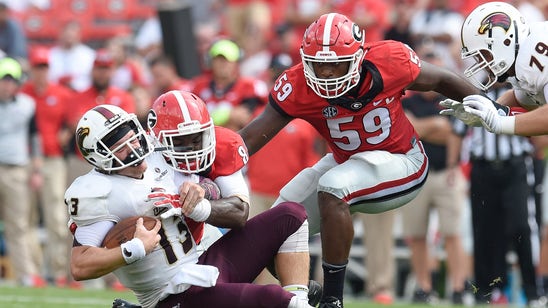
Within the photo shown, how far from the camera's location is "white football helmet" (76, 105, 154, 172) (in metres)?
5.04

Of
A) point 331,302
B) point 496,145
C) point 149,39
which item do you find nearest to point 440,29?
point 496,145

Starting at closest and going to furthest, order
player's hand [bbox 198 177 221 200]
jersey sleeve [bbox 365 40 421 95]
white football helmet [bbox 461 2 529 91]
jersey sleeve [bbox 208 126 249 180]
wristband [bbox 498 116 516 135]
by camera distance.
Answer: player's hand [bbox 198 177 221 200] → jersey sleeve [bbox 208 126 249 180] → wristband [bbox 498 116 516 135] → white football helmet [bbox 461 2 529 91] → jersey sleeve [bbox 365 40 421 95]

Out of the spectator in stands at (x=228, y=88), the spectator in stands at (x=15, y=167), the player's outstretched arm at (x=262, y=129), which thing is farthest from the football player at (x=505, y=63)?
the spectator in stands at (x=15, y=167)

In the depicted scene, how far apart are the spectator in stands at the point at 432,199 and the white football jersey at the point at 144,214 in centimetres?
458

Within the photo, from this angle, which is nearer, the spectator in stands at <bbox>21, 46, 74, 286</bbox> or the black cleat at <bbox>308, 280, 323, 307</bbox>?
the black cleat at <bbox>308, 280, 323, 307</bbox>

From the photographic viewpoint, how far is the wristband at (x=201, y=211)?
16.7 ft

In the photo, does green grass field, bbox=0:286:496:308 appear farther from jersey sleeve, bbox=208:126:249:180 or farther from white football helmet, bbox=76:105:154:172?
white football helmet, bbox=76:105:154:172

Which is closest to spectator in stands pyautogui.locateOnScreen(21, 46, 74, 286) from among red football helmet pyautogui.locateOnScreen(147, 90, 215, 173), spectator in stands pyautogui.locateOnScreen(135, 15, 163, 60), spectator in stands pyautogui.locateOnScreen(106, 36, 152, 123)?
spectator in stands pyautogui.locateOnScreen(106, 36, 152, 123)

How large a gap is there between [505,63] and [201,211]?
1943 millimetres

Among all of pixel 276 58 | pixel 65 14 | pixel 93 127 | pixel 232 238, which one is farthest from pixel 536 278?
pixel 65 14

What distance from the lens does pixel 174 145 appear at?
17.9 ft

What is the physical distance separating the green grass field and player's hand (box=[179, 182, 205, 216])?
117 inches

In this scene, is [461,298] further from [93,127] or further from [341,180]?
[93,127]

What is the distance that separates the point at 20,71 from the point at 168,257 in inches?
228
